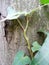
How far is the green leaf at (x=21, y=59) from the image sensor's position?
899 mm

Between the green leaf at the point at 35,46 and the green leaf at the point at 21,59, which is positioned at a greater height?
the green leaf at the point at 35,46

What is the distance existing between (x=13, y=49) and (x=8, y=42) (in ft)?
0.12

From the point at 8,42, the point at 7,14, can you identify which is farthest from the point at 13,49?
the point at 7,14

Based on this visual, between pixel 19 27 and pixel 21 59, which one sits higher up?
pixel 19 27

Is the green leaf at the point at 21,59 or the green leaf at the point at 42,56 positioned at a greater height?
the green leaf at the point at 42,56

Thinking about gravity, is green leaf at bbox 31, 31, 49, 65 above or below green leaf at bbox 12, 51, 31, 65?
above

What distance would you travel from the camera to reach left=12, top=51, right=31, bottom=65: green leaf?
2.95 feet

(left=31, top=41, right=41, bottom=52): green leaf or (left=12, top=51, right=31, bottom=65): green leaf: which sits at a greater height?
(left=31, top=41, right=41, bottom=52): green leaf

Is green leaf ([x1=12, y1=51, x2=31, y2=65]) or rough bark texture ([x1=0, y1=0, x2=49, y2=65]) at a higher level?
rough bark texture ([x1=0, y1=0, x2=49, y2=65])

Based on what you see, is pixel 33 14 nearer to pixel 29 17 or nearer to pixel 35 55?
pixel 29 17

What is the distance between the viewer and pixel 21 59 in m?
0.91

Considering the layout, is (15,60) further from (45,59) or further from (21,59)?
(45,59)

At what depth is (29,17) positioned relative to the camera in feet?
3.00

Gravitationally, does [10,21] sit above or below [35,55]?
above
